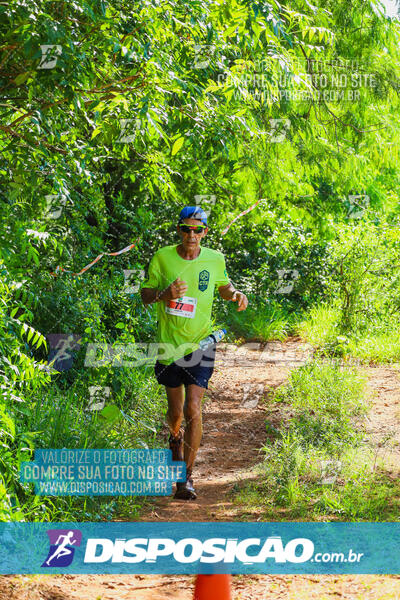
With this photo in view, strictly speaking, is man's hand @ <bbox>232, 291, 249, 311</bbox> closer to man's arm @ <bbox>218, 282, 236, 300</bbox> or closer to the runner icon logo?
man's arm @ <bbox>218, 282, 236, 300</bbox>

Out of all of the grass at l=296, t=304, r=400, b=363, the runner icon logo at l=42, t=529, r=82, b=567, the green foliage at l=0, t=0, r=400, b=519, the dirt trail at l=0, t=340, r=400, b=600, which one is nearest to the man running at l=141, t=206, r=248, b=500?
the dirt trail at l=0, t=340, r=400, b=600

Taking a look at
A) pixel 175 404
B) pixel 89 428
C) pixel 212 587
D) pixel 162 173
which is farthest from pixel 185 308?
pixel 212 587

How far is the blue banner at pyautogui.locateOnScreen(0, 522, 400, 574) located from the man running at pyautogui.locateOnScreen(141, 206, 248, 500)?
2.90ft

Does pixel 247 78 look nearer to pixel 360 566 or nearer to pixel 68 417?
pixel 68 417

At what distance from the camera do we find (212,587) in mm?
2730

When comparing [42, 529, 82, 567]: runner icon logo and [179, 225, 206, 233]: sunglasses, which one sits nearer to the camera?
[42, 529, 82, 567]: runner icon logo

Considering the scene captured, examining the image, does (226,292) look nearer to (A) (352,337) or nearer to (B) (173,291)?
(B) (173,291)

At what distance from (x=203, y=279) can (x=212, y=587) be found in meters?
3.03

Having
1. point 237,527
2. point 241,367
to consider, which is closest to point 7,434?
point 237,527

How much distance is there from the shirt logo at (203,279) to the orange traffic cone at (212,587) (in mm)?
2943

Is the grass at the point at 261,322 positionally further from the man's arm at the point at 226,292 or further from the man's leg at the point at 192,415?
the man's leg at the point at 192,415

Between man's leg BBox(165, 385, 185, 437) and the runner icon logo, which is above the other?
man's leg BBox(165, 385, 185, 437)

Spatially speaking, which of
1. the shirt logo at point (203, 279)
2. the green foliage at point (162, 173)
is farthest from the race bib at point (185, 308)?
the green foliage at point (162, 173)

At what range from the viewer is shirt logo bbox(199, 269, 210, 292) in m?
5.48
